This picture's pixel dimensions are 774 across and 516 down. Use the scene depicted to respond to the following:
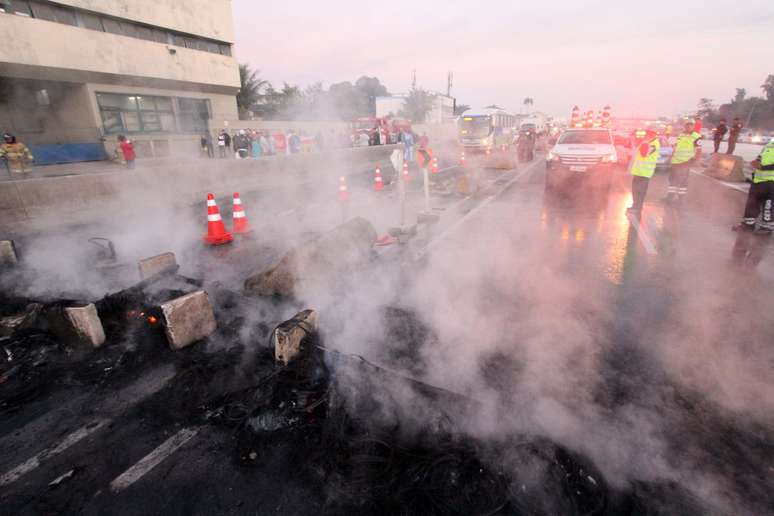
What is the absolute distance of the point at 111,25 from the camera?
18.1m

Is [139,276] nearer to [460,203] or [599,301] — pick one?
[599,301]

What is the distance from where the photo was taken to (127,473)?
199cm

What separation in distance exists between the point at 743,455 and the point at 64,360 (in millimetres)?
4513

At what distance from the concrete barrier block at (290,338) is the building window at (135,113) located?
2145cm

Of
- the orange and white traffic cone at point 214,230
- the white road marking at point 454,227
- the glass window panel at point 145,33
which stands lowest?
the white road marking at point 454,227

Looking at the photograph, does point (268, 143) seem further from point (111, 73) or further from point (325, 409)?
point (325, 409)

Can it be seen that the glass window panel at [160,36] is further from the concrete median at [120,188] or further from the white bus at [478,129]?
the white bus at [478,129]

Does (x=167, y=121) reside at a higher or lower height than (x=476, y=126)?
higher

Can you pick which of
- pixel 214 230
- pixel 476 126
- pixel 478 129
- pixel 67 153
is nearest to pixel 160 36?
pixel 67 153

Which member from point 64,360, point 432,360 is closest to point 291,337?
point 432,360

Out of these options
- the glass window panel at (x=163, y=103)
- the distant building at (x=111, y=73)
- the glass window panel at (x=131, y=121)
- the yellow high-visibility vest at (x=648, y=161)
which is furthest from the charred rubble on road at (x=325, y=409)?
the glass window panel at (x=163, y=103)

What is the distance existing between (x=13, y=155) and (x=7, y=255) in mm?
6941

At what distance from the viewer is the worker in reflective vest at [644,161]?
23.6ft

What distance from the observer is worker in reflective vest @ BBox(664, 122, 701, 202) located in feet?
26.9
